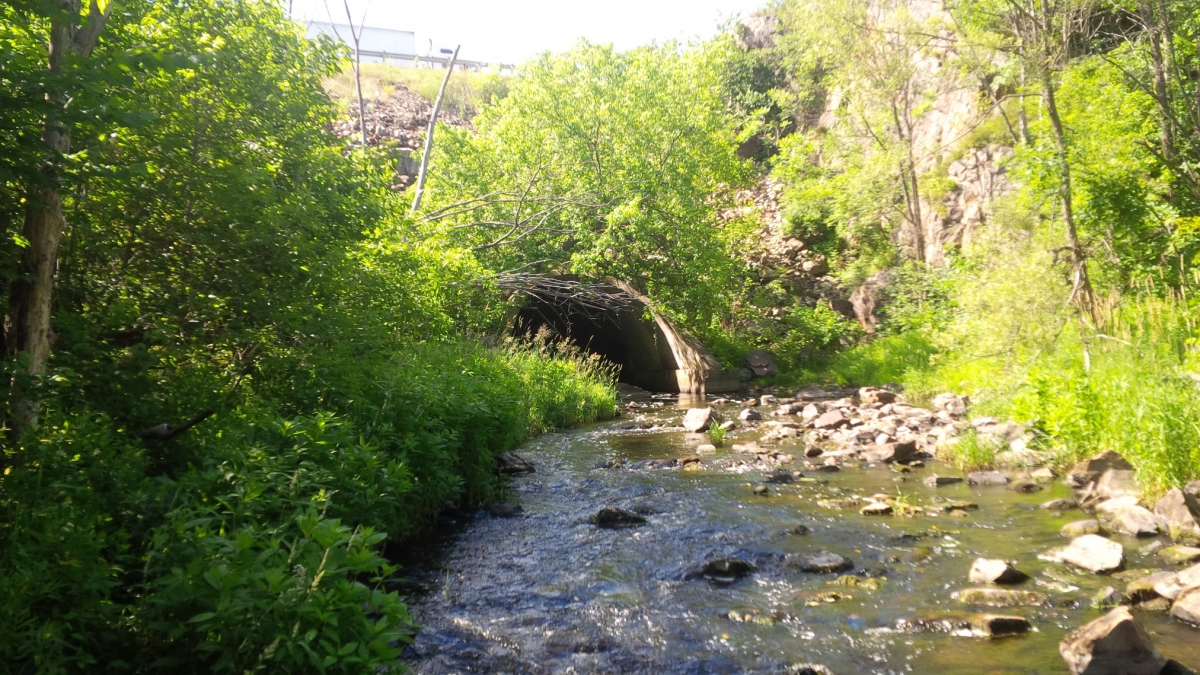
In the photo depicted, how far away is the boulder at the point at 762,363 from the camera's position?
66.0ft

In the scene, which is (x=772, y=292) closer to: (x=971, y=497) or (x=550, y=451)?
(x=550, y=451)

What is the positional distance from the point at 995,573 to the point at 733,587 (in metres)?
1.73

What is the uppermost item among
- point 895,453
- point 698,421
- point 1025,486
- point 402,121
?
point 402,121

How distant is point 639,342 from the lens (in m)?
21.6

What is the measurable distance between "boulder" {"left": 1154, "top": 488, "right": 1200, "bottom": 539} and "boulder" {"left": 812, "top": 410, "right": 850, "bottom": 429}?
20.5ft

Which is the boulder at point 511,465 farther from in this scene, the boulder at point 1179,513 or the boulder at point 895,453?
the boulder at point 1179,513

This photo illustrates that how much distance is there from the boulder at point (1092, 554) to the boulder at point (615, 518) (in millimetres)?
3321

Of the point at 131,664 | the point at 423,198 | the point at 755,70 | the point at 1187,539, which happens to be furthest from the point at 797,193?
the point at 131,664

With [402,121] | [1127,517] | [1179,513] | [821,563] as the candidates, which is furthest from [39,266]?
[402,121]

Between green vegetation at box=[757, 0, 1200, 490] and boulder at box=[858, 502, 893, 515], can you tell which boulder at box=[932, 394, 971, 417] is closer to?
green vegetation at box=[757, 0, 1200, 490]

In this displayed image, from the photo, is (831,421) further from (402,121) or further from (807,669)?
(402,121)

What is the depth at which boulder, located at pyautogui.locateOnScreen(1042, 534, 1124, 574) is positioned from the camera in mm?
5316

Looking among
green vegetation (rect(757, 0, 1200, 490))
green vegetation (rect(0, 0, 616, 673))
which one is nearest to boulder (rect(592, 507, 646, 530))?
green vegetation (rect(0, 0, 616, 673))

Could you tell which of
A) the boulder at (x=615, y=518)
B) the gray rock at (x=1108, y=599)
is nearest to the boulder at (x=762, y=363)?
the boulder at (x=615, y=518)
